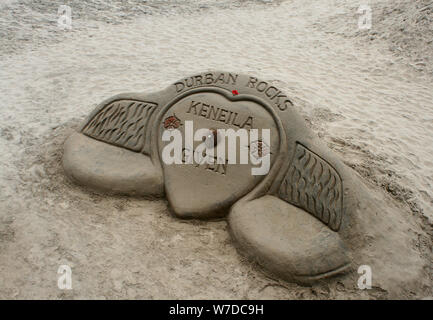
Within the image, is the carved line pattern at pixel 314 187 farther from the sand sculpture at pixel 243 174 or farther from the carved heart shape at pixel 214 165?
the carved heart shape at pixel 214 165

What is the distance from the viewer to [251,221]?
2660mm

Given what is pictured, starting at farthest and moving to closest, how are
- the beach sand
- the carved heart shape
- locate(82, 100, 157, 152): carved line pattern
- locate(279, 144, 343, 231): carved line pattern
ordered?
locate(82, 100, 157, 152): carved line pattern
the carved heart shape
locate(279, 144, 343, 231): carved line pattern
the beach sand

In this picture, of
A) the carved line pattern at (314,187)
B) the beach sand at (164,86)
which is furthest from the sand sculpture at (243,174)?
the beach sand at (164,86)

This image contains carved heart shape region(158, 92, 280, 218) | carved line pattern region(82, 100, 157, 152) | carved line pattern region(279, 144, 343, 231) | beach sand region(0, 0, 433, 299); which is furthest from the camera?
carved line pattern region(82, 100, 157, 152)

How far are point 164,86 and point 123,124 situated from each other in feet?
5.35

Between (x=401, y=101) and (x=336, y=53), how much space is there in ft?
5.09

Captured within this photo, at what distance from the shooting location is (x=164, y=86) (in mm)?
4848

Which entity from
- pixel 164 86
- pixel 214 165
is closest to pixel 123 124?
pixel 214 165

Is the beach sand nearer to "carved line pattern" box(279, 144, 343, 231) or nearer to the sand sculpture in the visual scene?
the sand sculpture

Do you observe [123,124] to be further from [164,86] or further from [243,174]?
[164,86]

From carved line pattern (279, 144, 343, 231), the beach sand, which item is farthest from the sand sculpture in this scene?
the beach sand

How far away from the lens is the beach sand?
252 centimetres

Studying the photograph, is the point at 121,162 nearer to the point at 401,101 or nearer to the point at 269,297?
the point at 269,297

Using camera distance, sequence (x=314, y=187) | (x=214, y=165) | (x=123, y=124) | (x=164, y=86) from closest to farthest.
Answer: (x=314, y=187) < (x=214, y=165) < (x=123, y=124) < (x=164, y=86)
